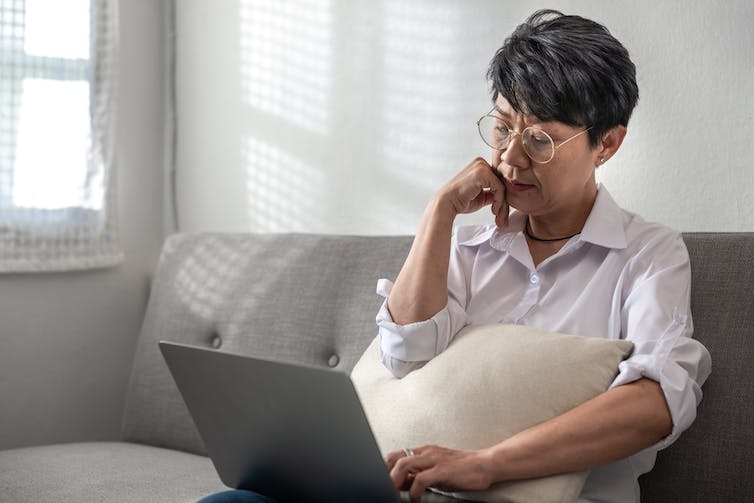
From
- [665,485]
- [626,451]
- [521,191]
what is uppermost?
[521,191]

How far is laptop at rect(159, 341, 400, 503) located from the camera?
1030mm

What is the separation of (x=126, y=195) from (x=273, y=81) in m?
0.49

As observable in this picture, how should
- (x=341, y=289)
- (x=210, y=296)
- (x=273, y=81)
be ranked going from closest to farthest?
(x=341, y=289)
(x=210, y=296)
(x=273, y=81)

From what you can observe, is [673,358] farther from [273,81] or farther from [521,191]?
[273,81]

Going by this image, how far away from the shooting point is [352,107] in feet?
6.97

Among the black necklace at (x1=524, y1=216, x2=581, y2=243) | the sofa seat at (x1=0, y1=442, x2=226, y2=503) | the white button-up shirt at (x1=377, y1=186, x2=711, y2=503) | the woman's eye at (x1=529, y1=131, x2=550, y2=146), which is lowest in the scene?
the sofa seat at (x1=0, y1=442, x2=226, y2=503)

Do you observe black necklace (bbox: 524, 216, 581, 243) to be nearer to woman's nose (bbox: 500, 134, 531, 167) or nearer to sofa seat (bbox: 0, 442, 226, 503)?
woman's nose (bbox: 500, 134, 531, 167)

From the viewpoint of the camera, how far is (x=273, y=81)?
229 cm

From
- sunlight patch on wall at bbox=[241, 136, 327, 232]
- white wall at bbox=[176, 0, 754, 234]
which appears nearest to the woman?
white wall at bbox=[176, 0, 754, 234]

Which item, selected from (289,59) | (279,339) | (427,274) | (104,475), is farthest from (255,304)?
(289,59)

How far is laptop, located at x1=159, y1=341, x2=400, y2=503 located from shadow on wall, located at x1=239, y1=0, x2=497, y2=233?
34.4 inches

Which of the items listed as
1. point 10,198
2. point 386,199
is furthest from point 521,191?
point 10,198

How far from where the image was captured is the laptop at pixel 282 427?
40.6 inches

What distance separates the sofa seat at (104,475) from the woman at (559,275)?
0.38 meters
